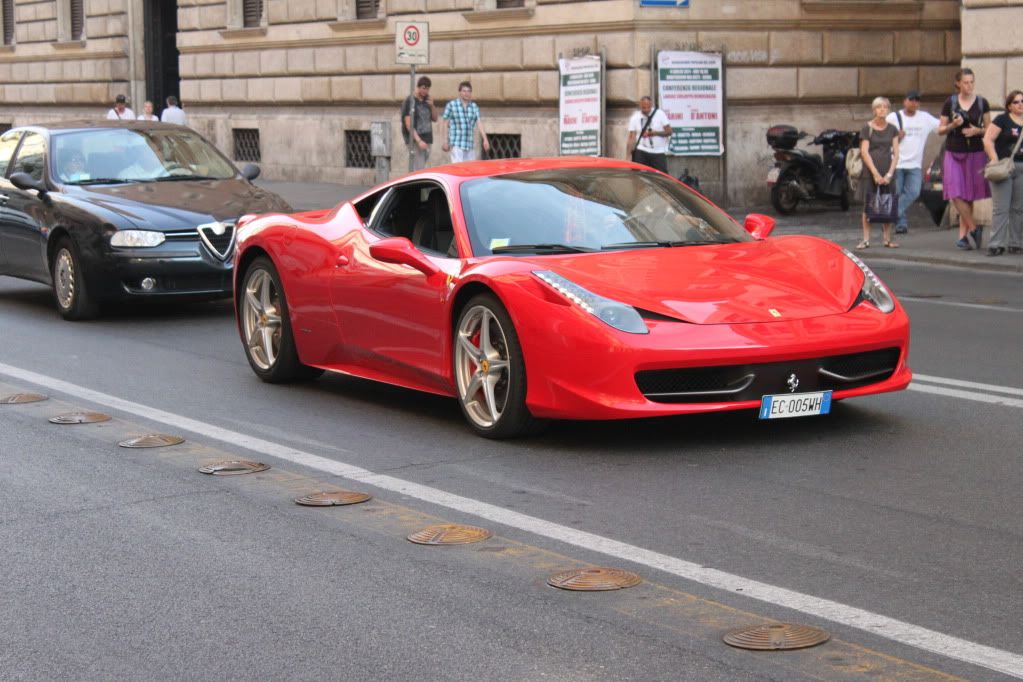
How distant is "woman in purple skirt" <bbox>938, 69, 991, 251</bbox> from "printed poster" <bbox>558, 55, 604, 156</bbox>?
23.2 ft

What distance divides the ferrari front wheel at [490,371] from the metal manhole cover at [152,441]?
1.36 metres

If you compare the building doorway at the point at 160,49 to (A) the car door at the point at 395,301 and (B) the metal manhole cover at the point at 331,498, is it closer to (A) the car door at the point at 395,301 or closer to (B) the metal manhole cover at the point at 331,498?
(A) the car door at the point at 395,301

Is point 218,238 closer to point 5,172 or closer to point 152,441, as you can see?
point 5,172

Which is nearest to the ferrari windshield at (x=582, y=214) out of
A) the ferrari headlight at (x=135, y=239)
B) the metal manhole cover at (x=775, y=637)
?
the metal manhole cover at (x=775, y=637)

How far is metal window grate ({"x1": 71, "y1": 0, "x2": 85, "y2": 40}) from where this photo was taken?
41.7 m

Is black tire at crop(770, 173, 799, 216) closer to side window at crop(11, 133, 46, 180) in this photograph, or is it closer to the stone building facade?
the stone building facade

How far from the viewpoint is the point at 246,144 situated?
3444 centimetres

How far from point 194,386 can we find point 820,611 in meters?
5.60

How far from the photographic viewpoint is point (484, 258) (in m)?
7.88

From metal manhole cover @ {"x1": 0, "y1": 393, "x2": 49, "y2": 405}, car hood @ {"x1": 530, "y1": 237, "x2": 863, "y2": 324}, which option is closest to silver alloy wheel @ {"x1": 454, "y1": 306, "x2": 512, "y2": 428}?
car hood @ {"x1": 530, "y1": 237, "x2": 863, "y2": 324}

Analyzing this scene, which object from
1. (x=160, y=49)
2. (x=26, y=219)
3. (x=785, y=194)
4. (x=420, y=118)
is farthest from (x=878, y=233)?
(x=160, y=49)

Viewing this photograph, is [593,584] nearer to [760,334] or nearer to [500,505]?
[500,505]

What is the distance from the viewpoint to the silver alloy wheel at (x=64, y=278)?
1327 cm

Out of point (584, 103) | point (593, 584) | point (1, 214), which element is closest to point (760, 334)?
point (593, 584)
